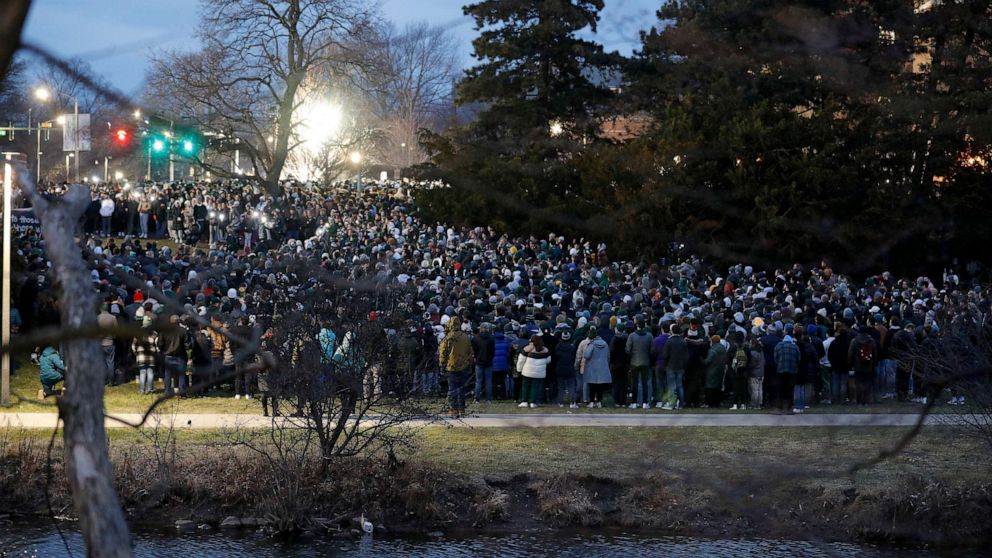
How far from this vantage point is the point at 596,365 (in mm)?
18531

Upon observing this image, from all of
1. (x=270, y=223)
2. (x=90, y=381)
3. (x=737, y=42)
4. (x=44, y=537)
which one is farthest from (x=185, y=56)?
(x=90, y=381)

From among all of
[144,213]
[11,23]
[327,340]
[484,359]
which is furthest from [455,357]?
[144,213]

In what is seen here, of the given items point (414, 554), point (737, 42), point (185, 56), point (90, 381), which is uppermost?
point (185, 56)

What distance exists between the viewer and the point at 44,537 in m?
13.5

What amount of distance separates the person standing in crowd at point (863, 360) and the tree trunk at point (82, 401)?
54.1 ft

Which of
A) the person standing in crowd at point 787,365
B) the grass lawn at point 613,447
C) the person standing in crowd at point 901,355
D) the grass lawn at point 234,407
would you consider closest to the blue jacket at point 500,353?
the grass lawn at point 234,407

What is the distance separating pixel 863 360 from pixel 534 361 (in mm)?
5532

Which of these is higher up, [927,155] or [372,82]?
[372,82]

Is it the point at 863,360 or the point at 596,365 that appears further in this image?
the point at 863,360

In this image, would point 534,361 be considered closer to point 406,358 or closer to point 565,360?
point 565,360

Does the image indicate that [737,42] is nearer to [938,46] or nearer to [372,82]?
[938,46]

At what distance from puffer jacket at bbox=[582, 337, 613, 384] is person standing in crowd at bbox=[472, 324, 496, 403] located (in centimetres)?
158

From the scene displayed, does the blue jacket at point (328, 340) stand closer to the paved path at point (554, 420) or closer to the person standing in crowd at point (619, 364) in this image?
the paved path at point (554, 420)

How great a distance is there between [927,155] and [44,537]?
10865 millimetres
